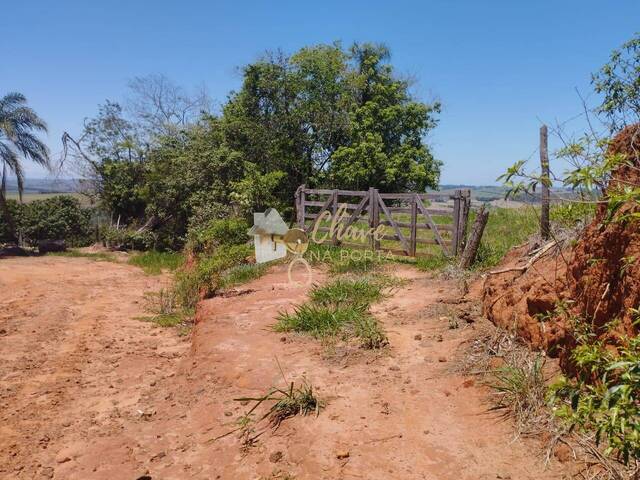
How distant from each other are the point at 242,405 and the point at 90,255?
15075 millimetres

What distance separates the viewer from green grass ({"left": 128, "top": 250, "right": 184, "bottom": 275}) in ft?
48.5

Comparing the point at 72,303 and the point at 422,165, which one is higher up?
the point at 422,165

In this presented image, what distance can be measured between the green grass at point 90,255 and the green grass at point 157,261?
841 millimetres

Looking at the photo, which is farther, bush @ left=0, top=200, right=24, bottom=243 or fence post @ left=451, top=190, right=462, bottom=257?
bush @ left=0, top=200, right=24, bottom=243

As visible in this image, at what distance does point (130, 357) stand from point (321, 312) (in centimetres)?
298

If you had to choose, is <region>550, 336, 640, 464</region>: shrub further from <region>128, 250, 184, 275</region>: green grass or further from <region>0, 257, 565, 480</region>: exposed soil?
<region>128, 250, 184, 275</region>: green grass

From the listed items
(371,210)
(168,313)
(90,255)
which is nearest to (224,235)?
(168,313)

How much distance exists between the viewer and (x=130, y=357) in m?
6.82

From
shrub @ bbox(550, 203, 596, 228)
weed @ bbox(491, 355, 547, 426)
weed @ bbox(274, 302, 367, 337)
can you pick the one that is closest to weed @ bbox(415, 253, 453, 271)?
weed @ bbox(274, 302, 367, 337)

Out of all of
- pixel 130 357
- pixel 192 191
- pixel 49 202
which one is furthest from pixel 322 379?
pixel 49 202

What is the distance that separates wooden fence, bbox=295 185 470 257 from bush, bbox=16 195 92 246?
1053cm

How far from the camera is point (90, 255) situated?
1717 centimetres

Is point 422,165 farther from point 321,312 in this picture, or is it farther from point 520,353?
point 520,353

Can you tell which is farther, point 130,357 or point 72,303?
point 72,303
